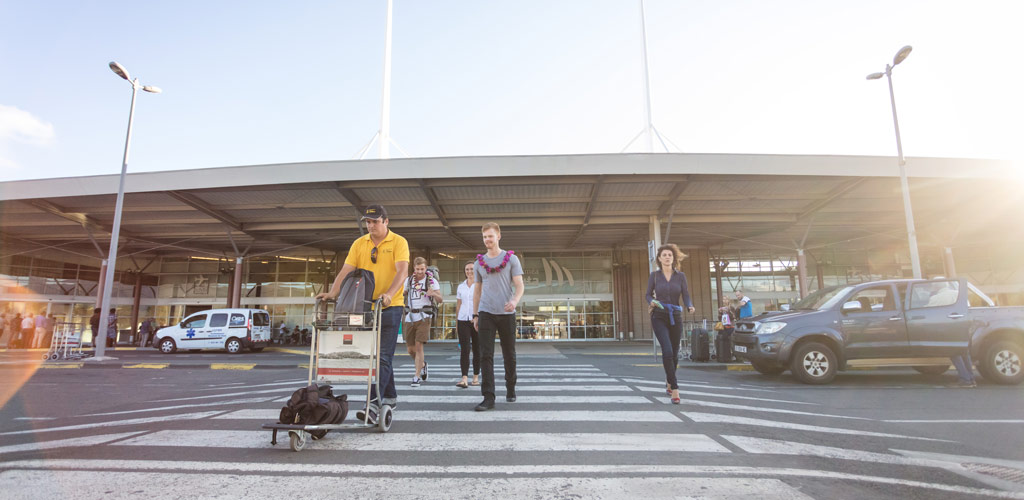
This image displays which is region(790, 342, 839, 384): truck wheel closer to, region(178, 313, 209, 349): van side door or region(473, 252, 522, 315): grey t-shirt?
region(473, 252, 522, 315): grey t-shirt

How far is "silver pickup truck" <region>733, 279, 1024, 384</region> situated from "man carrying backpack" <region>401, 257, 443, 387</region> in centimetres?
573

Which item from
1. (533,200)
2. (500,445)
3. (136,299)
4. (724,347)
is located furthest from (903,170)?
(136,299)

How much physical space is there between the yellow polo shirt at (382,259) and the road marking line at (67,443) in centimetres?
235

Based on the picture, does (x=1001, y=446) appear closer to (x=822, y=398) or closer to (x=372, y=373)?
(x=822, y=398)

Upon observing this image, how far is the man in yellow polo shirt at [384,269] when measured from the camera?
396 centimetres

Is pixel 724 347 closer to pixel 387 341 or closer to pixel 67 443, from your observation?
pixel 387 341

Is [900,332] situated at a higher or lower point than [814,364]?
higher

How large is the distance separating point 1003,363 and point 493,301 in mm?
8620

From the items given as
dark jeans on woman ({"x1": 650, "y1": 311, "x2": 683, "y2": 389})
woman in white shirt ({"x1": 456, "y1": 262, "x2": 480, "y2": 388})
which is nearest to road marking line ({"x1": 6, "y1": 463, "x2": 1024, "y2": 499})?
dark jeans on woman ({"x1": 650, "y1": 311, "x2": 683, "y2": 389})

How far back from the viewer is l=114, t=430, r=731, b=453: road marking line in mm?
A: 3422

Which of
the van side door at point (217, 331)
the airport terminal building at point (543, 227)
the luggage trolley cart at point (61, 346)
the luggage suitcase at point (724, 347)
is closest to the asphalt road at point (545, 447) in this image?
the luggage suitcase at point (724, 347)

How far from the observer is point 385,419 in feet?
12.6

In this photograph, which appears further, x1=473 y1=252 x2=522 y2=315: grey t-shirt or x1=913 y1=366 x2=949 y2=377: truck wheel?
x1=913 y1=366 x2=949 y2=377: truck wheel

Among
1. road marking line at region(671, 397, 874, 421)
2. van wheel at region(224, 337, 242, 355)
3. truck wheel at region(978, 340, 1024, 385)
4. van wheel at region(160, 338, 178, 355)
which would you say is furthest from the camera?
van wheel at region(160, 338, 178, 355)
